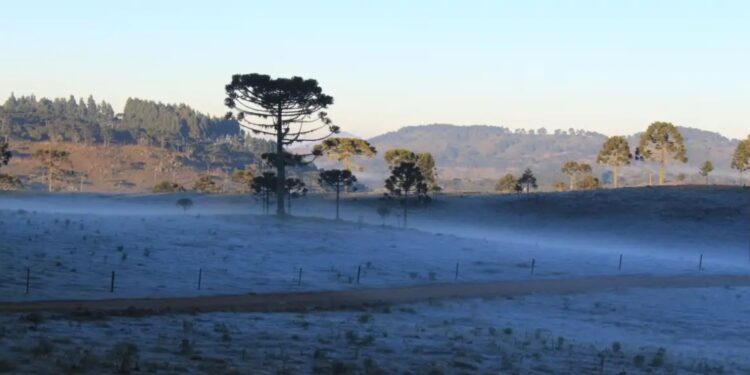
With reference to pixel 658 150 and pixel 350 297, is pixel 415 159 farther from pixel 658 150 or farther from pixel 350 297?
pixel 350 297

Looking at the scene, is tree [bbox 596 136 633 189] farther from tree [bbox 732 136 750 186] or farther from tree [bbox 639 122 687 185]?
tree [bbox 732 136 750 186]

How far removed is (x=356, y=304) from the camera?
33969mm

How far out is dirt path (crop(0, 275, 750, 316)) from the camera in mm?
27875

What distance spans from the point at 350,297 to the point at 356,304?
224cm

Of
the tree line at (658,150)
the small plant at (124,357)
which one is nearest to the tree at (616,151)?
the tree line at (658,150)

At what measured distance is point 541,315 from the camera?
117 feet

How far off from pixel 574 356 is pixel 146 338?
1151 centimetres

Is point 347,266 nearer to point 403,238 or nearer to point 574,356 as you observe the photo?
point 403,238

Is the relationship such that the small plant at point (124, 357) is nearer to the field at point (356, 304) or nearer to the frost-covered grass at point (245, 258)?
the field at point (356, 304)

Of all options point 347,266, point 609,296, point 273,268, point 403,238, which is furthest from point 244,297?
point 403,238

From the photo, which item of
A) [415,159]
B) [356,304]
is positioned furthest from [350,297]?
[415,159]

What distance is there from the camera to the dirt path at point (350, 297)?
1097 inches

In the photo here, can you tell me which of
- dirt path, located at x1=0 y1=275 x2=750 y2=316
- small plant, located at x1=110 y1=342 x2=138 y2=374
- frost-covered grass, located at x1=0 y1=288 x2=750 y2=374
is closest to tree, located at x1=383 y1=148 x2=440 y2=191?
dirt path, located at x1=0 y1=275 x2=750 y2=316

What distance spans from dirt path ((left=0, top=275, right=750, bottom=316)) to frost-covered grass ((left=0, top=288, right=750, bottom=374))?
5.25 feet
